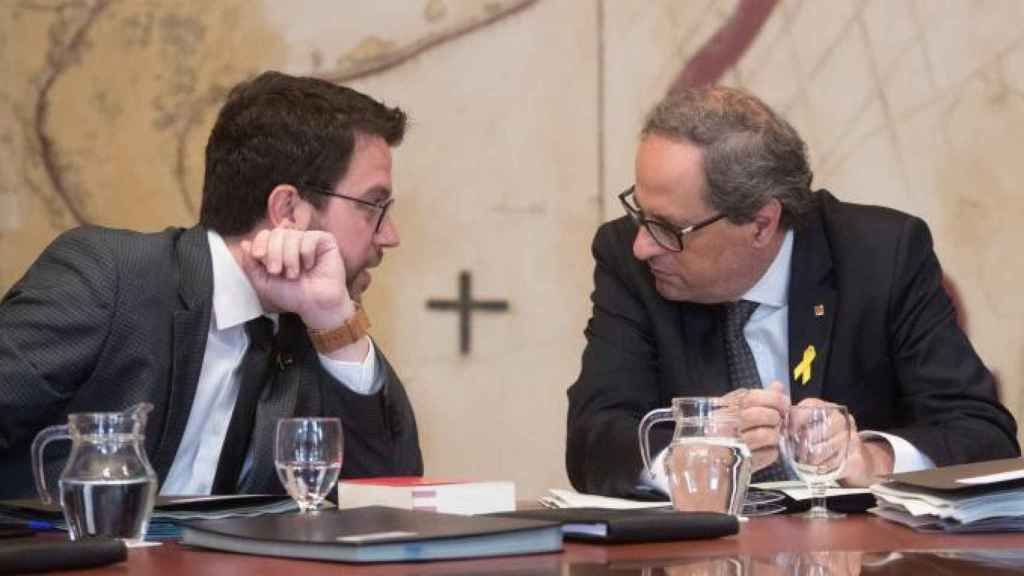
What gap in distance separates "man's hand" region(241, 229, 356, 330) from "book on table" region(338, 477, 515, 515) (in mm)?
637

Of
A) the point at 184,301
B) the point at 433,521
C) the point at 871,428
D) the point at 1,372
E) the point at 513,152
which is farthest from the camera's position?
the point at 513,152

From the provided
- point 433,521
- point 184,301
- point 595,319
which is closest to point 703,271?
point 595,319

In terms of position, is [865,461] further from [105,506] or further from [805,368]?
[105,506]

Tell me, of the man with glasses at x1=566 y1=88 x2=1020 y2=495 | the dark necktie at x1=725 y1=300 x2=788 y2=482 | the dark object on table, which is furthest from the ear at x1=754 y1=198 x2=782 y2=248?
the dark object on table

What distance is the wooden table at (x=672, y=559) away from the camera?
141 cm

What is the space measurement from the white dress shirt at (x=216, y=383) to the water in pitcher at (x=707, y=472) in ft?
2.82

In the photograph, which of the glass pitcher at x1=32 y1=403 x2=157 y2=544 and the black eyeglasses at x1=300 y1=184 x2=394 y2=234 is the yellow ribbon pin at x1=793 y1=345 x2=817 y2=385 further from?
the glass pitcher at x1=32 y1=403 x2=157 y2=544

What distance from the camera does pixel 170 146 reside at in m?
3.97

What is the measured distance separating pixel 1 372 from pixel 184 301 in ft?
1.01

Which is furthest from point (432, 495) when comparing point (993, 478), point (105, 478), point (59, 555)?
→ point (993, 478)

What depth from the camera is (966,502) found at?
1.84 meters

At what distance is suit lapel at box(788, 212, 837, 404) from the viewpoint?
9.29 feet

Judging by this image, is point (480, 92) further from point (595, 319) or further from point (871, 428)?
point (871, 428)

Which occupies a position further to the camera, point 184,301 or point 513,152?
point 513,152
